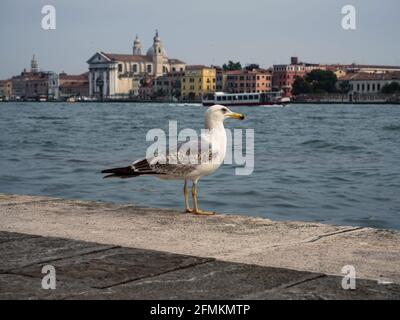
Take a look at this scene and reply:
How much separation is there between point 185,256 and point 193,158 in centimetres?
101

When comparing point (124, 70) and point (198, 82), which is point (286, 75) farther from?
point (124, 70)

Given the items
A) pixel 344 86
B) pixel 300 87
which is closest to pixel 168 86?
pixel 300 87

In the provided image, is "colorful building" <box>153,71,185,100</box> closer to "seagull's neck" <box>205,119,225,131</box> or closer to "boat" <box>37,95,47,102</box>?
"boat" <box>37,95,47,102</box>

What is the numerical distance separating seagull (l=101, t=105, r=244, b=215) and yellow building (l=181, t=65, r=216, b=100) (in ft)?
268

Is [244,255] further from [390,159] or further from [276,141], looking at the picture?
[276,141]

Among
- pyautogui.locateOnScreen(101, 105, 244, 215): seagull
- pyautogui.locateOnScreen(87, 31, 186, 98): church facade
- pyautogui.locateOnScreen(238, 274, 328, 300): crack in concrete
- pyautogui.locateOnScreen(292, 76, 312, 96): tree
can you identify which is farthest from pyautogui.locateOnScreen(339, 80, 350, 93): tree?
pyautogui.locateOnScreen(238, 274, 328, 300): crack in concrete

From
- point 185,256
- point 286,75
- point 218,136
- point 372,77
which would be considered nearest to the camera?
point 185,256

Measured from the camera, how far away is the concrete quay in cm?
166

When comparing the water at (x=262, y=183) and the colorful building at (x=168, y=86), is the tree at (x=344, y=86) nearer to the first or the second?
the colorful building at (x=168, y=86)

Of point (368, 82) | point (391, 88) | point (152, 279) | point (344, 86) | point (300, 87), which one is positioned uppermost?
point (368, 82)

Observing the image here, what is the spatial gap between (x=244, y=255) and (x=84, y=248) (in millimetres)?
442

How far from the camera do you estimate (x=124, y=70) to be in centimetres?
9825

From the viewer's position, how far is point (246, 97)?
5459 centimetres

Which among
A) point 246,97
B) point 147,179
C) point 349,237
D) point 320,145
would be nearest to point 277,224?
point 349,237
